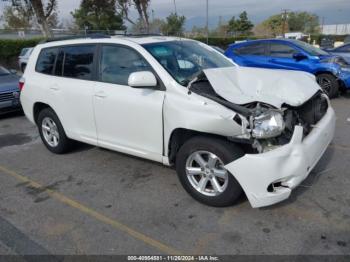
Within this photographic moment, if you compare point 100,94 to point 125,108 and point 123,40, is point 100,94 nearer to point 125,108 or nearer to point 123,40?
point 125,108

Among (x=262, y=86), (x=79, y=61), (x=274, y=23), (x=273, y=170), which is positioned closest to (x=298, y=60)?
(x=262, y=86)

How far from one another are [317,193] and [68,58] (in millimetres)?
3700

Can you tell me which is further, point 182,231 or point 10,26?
point 10,26

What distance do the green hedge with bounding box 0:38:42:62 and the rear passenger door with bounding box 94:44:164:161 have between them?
2007cm

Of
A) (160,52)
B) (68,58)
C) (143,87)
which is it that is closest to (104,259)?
(143,87)

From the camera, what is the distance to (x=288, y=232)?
3.06m

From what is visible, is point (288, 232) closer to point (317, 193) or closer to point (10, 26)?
point (317, 193)

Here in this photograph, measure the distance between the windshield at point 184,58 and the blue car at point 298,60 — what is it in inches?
192

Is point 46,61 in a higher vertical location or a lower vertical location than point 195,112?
higher

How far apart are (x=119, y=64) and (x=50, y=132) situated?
75.7 inches

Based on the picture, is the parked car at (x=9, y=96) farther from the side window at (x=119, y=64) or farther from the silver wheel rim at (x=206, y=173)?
the silver wheel rim at (x=206, y=173)

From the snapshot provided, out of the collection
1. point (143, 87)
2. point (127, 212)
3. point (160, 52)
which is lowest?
point (127, 212)

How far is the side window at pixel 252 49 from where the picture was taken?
31.4 ft

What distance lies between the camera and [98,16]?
36.0 meters
